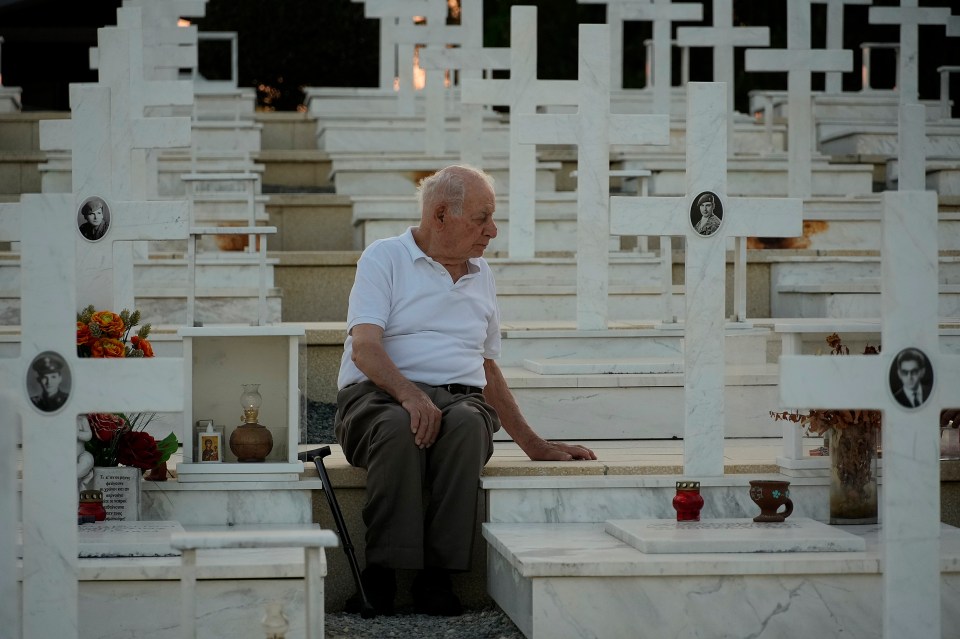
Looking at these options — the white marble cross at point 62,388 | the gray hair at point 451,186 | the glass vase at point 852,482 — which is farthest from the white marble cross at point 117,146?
the glass vase at point 852,482

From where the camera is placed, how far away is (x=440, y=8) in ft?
31.0

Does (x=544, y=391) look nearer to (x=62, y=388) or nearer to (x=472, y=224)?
(x=472, y=224)

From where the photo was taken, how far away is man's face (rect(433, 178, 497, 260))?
3951 millimetres

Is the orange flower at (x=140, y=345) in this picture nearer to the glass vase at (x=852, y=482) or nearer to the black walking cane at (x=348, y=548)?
the black walking cane at (x=348, y=548)

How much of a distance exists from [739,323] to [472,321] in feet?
5.33

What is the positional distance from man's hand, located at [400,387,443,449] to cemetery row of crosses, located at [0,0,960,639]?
0.93ft

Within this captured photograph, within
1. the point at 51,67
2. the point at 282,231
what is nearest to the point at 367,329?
the point at 282,231

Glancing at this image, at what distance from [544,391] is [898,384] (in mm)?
1879

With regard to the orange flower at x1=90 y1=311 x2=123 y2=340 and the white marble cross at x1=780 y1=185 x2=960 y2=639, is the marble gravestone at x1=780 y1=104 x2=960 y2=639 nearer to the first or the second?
the white marble cross at x1=780 y1=185 x2=960 y2=639

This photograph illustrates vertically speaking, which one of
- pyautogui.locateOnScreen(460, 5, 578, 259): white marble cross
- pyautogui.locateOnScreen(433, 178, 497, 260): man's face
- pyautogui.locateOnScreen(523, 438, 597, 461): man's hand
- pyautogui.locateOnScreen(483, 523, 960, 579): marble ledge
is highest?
pyautogui.locateOnScreen(460, 5, 578, 259): white marble cross

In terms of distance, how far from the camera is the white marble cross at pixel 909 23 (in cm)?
895

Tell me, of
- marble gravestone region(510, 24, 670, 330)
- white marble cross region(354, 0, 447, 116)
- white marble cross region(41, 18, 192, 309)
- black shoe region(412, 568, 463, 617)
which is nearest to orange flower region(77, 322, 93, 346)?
white marble cross region(41, 18, 192, 309)

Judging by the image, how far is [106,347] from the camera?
3.75 m

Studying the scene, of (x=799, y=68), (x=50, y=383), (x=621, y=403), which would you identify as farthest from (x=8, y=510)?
(x=799, y=68)
